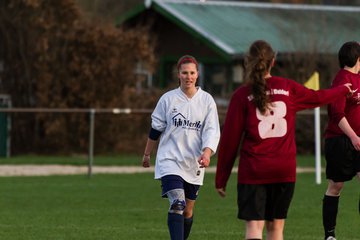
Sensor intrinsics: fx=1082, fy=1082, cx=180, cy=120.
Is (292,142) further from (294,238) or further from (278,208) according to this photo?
(294,238)

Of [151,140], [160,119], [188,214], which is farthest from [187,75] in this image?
[188,214]

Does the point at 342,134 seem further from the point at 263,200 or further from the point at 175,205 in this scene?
the point at 263,200

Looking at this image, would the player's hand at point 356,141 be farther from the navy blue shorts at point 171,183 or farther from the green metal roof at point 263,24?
the green metal roof at point 263,24

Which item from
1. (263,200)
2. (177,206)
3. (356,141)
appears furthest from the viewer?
(356,141)

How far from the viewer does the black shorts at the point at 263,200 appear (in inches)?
342

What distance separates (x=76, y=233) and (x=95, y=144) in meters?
16.7

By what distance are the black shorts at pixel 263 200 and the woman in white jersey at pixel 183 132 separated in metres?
1.86

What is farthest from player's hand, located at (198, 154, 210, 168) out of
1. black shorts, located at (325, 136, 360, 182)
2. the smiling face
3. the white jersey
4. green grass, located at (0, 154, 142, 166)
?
green grass, located at (0, 154, 142, 166)

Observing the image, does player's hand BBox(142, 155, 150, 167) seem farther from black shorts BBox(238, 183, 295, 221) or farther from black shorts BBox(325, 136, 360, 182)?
black shorts BBox(238, 183, 295, 221)

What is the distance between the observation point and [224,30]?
3694 centimetres

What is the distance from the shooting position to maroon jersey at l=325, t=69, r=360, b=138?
11.1 meters

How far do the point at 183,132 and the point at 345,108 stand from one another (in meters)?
1.89

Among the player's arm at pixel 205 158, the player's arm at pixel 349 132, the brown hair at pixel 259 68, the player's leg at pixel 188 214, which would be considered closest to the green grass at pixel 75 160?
the player's leg at pixel 188 214

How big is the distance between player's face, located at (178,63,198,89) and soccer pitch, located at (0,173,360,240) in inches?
102
